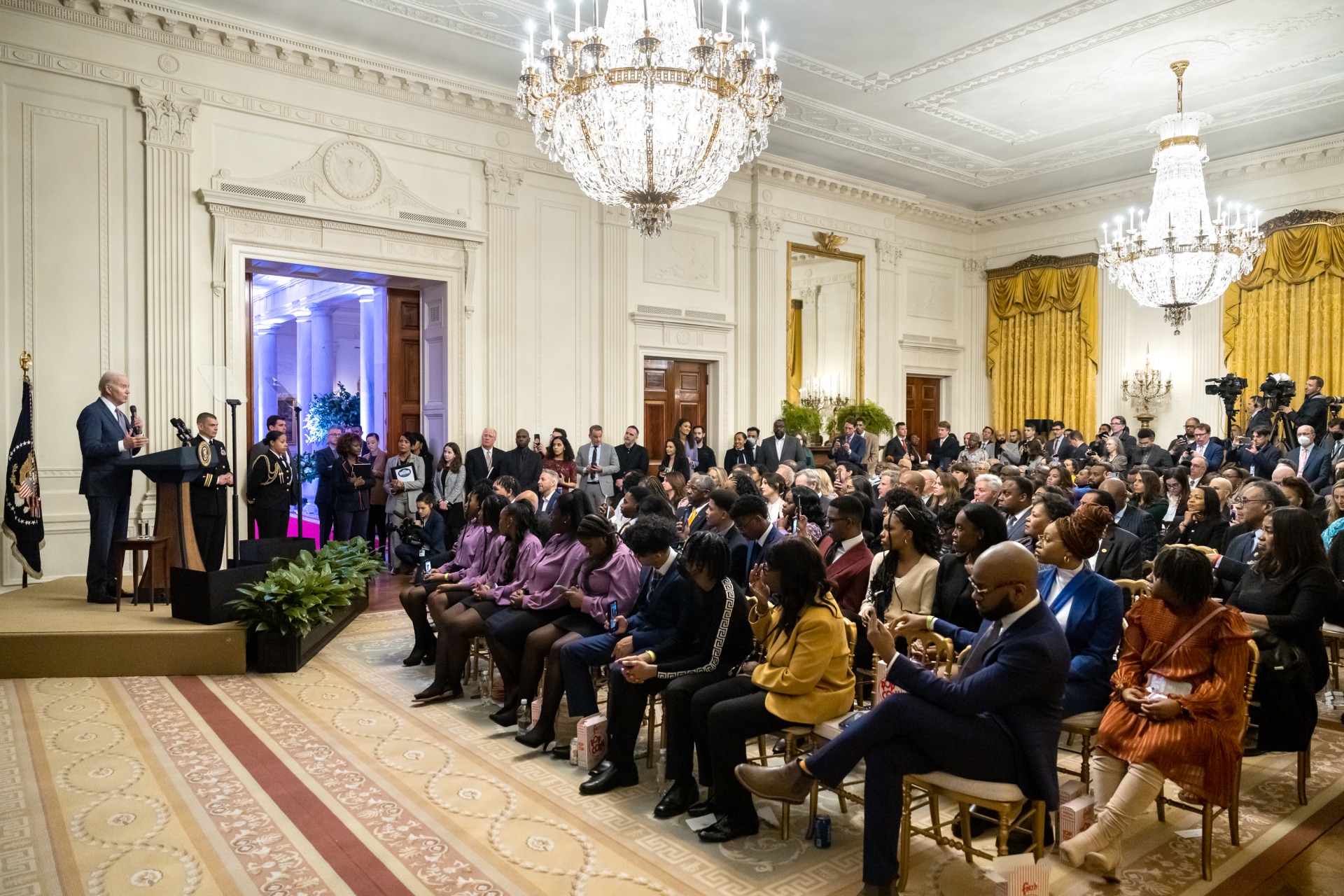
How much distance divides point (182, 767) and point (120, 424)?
134 inches

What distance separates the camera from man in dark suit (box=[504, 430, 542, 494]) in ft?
32.1

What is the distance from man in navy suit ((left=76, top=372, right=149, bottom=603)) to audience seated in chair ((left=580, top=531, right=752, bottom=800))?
14.3ft

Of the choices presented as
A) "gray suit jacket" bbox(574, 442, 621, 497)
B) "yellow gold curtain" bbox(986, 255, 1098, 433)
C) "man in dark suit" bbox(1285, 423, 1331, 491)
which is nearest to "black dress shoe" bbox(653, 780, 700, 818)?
"gray suit jacket" bbox(574, 442, 621, 497)

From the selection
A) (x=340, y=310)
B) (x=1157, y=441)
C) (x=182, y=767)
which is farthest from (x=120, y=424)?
(x=1157, y=441)

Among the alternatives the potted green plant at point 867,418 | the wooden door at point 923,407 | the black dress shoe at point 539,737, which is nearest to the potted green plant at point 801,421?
the potted green plant at point 867,418

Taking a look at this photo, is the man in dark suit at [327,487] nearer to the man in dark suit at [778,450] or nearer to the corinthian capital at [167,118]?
the corinthian capital at [167,118]

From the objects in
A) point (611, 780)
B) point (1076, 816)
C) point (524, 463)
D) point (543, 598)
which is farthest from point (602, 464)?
point (1076, 816)

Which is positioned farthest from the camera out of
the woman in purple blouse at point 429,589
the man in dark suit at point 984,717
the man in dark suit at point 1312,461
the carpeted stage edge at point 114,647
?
the man in dark suit at point 1312,461

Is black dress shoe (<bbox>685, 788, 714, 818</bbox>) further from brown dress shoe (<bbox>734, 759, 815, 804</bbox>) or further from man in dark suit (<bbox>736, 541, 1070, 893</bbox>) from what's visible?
man in dark suit (<bbox>736, 541, 1070, 893</bbox>)

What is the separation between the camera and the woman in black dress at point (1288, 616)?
3.44 metres

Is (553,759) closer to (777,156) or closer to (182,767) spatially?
(182,767)

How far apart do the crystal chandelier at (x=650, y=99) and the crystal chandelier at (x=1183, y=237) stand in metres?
6.14

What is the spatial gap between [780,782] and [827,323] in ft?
41.7

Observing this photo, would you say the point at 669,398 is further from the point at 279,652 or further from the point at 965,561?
the point at 965,561
